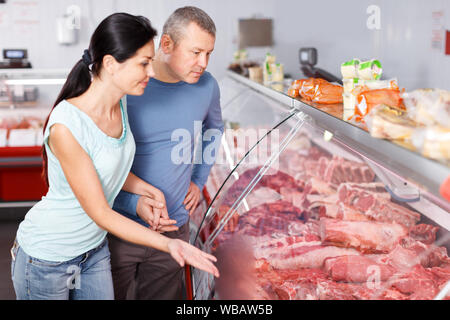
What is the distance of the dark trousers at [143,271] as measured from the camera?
7.18ft

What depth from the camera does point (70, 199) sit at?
1.59 metres

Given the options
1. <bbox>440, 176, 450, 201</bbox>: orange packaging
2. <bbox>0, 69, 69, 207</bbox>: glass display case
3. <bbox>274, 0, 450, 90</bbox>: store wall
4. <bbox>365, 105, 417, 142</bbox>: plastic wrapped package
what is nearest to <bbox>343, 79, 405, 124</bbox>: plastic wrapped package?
<bbox>365, 105, 417, 142</bbox>: plastic wrapped package

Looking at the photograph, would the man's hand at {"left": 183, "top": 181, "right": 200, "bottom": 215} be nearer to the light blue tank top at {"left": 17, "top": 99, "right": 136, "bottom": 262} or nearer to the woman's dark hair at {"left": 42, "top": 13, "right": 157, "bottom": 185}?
the light blue tank top at {"left": 17, "top": 99, "right": 136, "bottom": 262}

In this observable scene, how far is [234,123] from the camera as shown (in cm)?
392

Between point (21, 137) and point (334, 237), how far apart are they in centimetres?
361

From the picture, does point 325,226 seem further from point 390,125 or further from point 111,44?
point 111,44

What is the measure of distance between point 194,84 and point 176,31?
12.3 inches

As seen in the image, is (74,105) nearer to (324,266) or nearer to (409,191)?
(324,266)

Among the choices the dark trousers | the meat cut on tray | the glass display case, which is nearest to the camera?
the meat cut on tray

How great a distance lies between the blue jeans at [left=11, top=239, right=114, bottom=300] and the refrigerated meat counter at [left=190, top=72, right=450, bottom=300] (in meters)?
Result: 0.41

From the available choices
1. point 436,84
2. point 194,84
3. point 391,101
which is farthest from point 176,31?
point 436,84

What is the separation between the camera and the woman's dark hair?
1.52m

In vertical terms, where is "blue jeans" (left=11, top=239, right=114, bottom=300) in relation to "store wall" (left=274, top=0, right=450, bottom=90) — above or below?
below

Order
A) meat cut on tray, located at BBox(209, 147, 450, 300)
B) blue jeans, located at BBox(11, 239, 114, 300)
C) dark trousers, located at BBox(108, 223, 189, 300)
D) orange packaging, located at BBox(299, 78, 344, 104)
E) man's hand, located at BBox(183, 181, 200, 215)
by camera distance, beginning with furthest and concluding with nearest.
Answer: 1. man's hand, located at BBox(183, 181, 200, 215)
2. dark trousers, located at BBox(108, 223, 189, 300)
3. orange packaging, located at BBox(299, 78, 344, 104)
4. meat cut on tray, located at BBox(209, 147, 450, 300)
5. blue jeans, located at BBox(11, 239, 114, 300)
